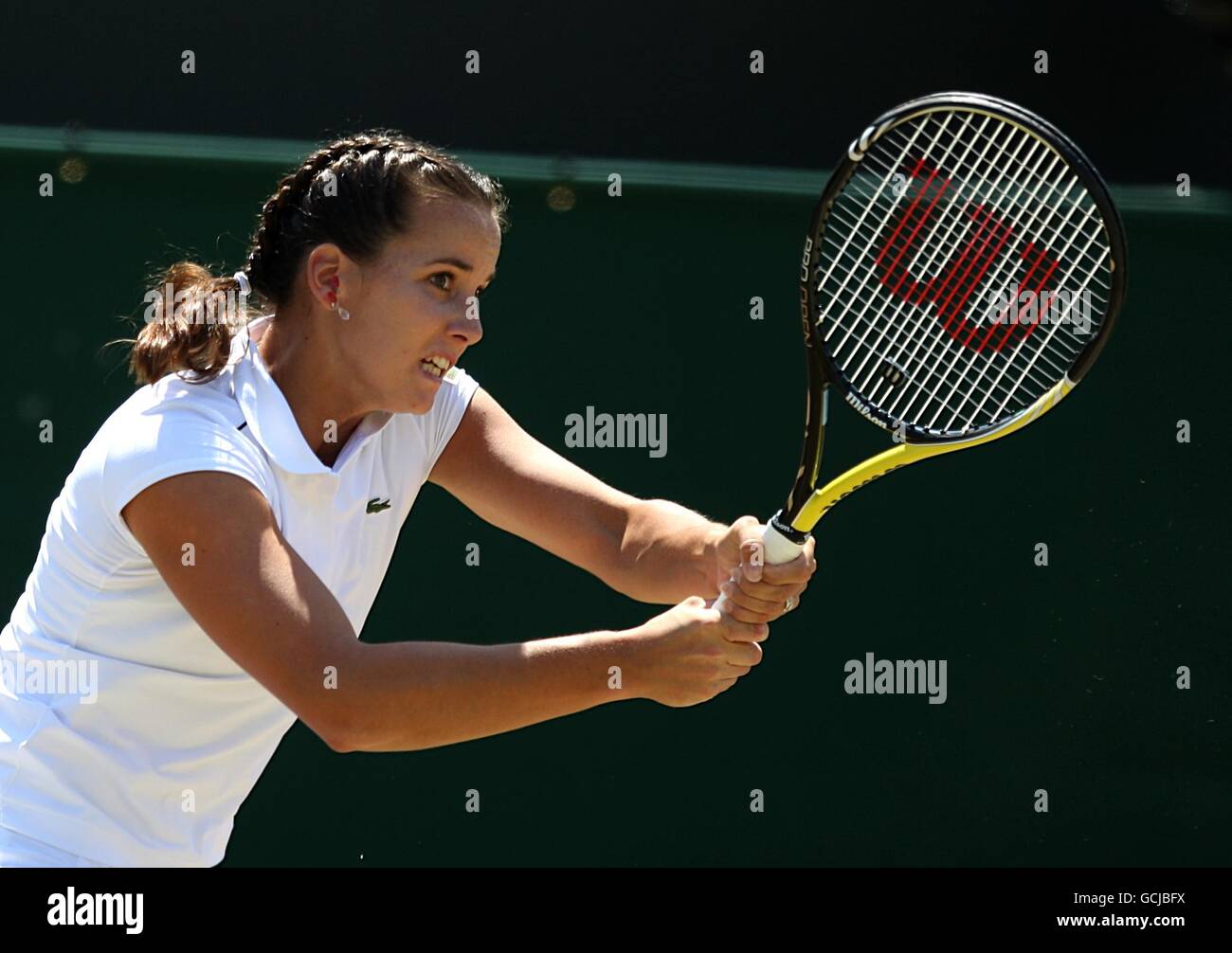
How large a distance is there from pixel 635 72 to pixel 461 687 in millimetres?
2068

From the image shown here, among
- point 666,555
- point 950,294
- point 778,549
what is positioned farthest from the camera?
point 950,294

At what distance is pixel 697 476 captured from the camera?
3.66 metres

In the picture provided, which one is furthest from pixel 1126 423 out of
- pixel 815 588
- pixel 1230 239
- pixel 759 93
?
Result: pixel 759 93

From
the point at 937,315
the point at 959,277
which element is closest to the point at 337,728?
the point at 937,315

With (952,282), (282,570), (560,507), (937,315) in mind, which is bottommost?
(282,570)

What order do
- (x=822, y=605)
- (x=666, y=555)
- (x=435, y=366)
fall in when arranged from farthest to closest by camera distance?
(x=822, y=605)
(x=666, y=555)
(x=435, y=366)

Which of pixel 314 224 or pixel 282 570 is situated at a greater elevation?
pixel 314 224

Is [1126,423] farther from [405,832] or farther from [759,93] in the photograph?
[405,832]

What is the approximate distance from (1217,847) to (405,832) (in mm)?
1699

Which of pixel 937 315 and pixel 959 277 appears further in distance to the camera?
pixel 959 277

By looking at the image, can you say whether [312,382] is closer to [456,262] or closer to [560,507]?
[456,262]

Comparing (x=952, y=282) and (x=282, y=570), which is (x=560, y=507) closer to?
(x=282, y=570)

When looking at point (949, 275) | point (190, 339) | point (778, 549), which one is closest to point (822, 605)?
point (949, 275)

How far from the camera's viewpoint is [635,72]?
12.0 ft
